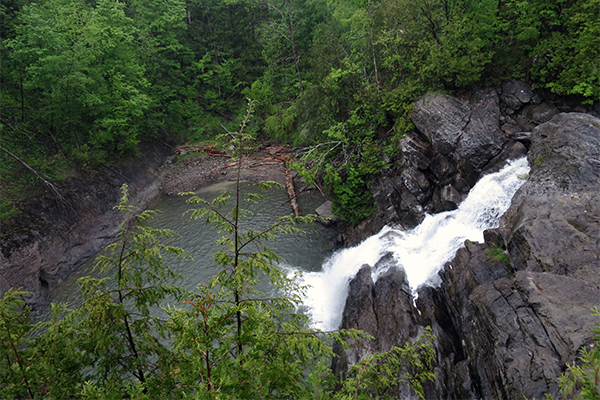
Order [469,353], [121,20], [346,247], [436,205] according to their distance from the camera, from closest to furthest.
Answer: [469,353] < [436,205] < [346,247] < [121,20]

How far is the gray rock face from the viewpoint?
17.5 feet

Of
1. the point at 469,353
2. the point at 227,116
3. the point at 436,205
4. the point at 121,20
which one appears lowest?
the point at 227,116

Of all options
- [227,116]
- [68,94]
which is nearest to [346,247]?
[68,94]

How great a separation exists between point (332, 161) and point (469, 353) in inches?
479

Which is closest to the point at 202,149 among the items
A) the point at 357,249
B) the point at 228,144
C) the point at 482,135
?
the point at 357,249

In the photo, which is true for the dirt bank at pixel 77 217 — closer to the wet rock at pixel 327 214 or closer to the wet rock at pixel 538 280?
the wet rock at pixel 327 214

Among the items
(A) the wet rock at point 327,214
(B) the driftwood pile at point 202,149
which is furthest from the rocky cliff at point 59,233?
(A) the wet rock at point 327,214

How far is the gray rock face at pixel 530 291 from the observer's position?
5.34 meters

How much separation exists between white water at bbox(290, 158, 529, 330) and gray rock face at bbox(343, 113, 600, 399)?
34.8 inches

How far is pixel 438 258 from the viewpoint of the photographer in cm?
1070

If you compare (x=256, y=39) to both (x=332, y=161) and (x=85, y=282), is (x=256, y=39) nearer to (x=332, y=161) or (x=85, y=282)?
(x=332, y=161)

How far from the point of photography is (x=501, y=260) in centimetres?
823

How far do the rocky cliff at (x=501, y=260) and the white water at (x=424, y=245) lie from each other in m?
0.58

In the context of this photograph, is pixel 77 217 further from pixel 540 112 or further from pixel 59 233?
pixel 540 112
